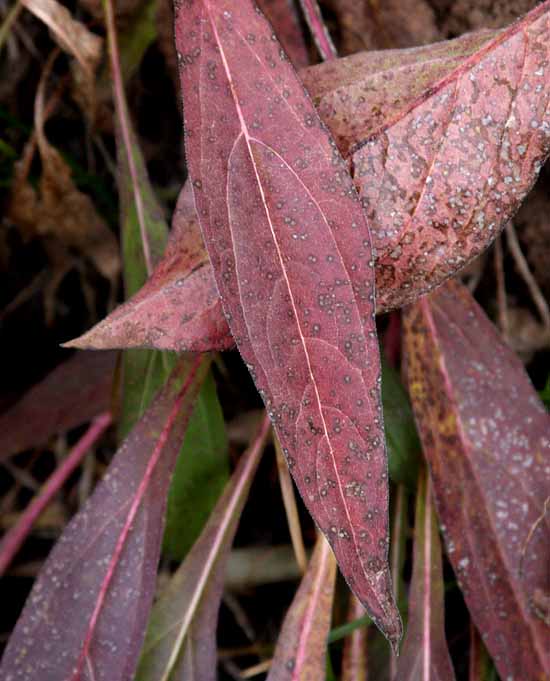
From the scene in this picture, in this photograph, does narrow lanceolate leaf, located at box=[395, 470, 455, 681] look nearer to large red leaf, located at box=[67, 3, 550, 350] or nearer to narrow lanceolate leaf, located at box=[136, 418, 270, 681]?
narrow lanceolate leaf, located at box=[136, 418, 270, 681]

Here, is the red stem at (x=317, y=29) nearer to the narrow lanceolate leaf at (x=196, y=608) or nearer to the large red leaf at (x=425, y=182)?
the large red leaf at (x=425, y=182)

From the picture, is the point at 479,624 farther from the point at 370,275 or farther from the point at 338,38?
the point at 338,38

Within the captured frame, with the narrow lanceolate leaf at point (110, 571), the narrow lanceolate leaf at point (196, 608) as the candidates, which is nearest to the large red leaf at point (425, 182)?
the narrow lanceolate leaf at point (110, 571)

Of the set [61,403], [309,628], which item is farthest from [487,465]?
[61,403]

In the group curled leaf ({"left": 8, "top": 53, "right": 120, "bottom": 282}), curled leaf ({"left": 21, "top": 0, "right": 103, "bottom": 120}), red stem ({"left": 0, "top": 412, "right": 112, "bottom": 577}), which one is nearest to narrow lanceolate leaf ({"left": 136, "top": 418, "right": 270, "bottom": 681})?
red stem ({"left": 0, "top": 412, "right": 112, "bottom": 577})

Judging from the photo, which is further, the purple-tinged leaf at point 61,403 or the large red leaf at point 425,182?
the purple-tinged leaf at point 61,403

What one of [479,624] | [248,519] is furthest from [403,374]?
[248,519]
